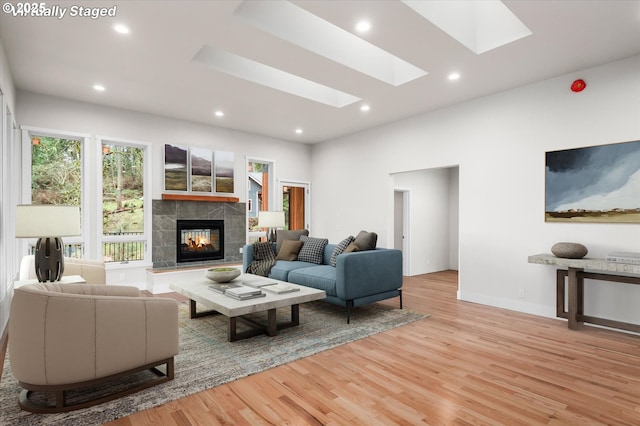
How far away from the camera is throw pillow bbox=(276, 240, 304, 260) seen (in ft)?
17.5

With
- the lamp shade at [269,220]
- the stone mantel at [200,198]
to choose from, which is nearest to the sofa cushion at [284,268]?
the lamp shade at [269,220]

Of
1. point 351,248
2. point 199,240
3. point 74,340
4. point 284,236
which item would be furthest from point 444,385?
point 199,240

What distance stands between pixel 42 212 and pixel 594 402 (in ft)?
14.3

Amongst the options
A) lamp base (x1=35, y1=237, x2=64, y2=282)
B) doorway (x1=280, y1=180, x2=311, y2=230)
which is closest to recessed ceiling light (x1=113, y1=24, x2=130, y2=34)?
lamp base (x1=35, y1=237, x2=64, y2=282)

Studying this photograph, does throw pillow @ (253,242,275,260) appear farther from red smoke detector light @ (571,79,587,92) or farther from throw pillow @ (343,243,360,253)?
red smoke detector light @ (571,79,587,92)

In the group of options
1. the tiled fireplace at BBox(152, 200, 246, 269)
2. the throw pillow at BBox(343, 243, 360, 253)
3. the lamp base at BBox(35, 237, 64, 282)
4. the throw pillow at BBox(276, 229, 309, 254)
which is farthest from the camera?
the tiled fireplace at BBox(152, 200, 246, 269)

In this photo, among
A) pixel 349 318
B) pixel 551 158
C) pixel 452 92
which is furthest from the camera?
pixel 452 92

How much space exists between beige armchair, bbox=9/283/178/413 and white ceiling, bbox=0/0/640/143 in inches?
92.5

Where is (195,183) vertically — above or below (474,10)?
below

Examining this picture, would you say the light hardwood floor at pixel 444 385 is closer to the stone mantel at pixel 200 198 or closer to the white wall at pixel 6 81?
the white wall at pixel 6 81

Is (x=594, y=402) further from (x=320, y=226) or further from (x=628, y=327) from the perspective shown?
(x=320, y=226)

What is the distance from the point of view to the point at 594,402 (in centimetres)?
226

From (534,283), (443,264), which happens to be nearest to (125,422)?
(534,283)

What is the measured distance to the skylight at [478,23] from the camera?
3.17 m
